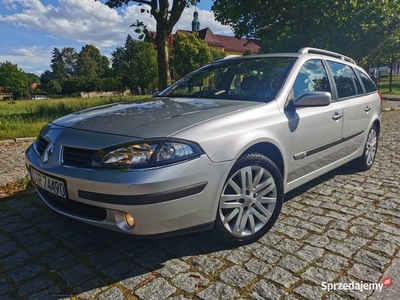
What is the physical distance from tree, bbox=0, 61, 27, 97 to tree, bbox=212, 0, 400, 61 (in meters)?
70.2

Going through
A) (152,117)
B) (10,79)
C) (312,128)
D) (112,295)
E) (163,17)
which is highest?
(10,79)

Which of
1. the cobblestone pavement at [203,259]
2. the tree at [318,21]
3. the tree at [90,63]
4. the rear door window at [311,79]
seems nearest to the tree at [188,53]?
the tree at [318,21]

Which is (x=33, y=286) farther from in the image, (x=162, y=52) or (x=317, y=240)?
(x=162, y=52)

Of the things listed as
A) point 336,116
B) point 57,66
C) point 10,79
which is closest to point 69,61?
point 57,66

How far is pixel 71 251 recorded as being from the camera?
8.40 feet

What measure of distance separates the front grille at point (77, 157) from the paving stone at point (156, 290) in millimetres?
888

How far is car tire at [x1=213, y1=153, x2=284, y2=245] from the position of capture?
243 cm

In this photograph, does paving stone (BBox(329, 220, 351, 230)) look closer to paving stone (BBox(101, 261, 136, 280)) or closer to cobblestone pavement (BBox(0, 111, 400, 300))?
cobblestone pavement (BBox(0, 111, 400, 300))

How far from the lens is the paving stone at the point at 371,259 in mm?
2311

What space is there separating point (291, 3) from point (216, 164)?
11.0 meters

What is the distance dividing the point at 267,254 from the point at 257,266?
193 millimetres

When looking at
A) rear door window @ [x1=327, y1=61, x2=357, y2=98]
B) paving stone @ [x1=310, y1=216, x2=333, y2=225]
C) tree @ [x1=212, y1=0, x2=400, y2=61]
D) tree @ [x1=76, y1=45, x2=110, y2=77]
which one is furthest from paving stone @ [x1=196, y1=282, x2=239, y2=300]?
tree @ [x1=76, y1=45, x2=110, y2=77]

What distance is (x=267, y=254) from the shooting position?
247 cm
